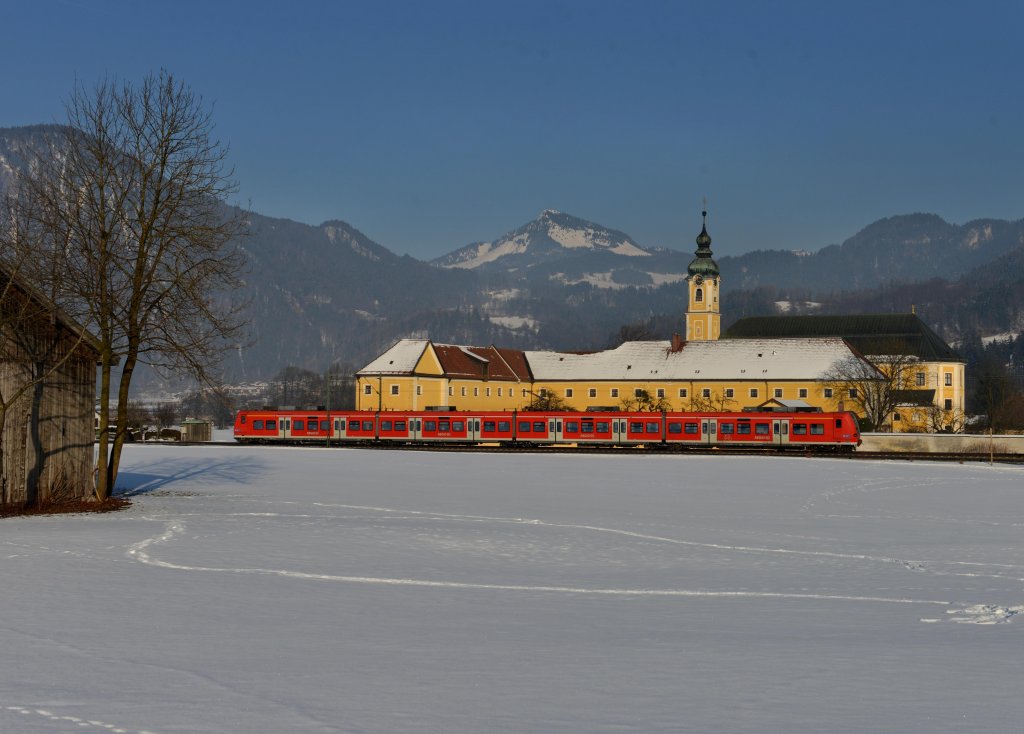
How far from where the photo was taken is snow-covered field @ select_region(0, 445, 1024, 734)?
9.39m

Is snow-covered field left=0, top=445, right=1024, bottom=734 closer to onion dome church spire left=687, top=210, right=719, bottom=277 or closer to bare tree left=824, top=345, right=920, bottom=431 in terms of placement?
bare tree left=824, top=345, right=920, bottom=431

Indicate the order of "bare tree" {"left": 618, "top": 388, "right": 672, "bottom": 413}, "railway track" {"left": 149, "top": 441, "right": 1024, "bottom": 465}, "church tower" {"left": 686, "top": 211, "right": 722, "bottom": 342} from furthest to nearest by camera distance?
"church tower" {"left": 686, "top": 211, "right": 722, "bottom": 342}, "bare tree" {"left": 618, "top": 388, "right": 672, "bottom": 413}, "railway track" {"left": 149, "top": 441, "right": 1024, "bottom": 465}

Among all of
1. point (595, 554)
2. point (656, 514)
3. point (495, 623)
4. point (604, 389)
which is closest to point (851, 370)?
point (604, 389)

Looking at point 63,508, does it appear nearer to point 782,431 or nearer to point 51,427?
point 51,427

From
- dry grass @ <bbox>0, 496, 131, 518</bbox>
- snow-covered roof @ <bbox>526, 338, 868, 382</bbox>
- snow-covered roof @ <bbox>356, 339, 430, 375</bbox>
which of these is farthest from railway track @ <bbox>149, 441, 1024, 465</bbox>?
snow-covered roof @ <bbox>526, 338, 868, 382</bbox>

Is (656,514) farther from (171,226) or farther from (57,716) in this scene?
(57,716)

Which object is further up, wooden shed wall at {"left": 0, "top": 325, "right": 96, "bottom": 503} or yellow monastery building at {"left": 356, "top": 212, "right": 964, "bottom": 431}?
yellow monastery building at {"left": 356, "top": 212, "right": 964, "bottom": 431}

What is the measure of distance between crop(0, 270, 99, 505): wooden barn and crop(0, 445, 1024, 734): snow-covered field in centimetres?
204

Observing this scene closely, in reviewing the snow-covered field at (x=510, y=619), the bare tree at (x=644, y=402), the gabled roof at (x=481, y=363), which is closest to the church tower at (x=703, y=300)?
the gabled roof at (x=481, y=363)

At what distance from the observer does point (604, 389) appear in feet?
400

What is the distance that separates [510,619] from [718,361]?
108 m

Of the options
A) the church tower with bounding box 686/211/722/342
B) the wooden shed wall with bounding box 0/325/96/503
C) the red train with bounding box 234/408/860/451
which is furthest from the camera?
the church tower with bounding box 686/211/722/342

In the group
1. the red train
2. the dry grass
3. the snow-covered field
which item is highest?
the red train

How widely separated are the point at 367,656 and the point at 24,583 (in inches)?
268
